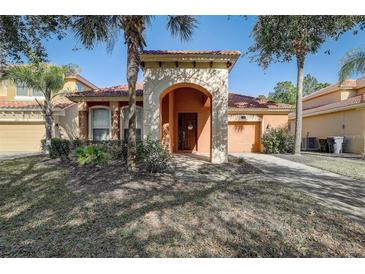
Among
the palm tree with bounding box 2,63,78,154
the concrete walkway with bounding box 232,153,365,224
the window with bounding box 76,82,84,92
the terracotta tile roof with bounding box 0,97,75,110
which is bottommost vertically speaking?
the concrete walkway with bounding box 232,153,365,224

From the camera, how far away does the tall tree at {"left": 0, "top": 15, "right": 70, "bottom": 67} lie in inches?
258

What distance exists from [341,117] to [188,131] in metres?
12.9

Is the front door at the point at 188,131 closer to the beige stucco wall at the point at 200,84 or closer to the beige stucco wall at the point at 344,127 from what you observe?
the beige stucco wall at the point at 200,84

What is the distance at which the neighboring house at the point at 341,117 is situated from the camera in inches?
615

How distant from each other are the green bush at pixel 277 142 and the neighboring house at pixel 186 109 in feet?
2.64

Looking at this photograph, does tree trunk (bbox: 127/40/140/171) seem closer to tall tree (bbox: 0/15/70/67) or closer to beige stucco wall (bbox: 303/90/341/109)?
tall tree (bbox: 0/15/70/67)

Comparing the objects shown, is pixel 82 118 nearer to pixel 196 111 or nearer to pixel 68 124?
pixel 68 124

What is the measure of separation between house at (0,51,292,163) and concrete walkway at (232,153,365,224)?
2.94 meters

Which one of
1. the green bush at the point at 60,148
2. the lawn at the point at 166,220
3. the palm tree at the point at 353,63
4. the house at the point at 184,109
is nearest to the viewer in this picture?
the lawn at the point at 166,220

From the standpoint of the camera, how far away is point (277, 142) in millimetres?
15367

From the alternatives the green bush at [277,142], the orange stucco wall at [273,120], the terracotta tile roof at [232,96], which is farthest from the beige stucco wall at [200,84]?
the orange stucco wall at [273,120]

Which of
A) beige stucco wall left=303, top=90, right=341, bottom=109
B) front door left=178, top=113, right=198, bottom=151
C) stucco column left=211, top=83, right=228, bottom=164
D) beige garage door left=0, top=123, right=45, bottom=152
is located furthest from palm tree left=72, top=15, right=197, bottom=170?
beige stucco wall left=303, top=90, right=341, bottom=109
